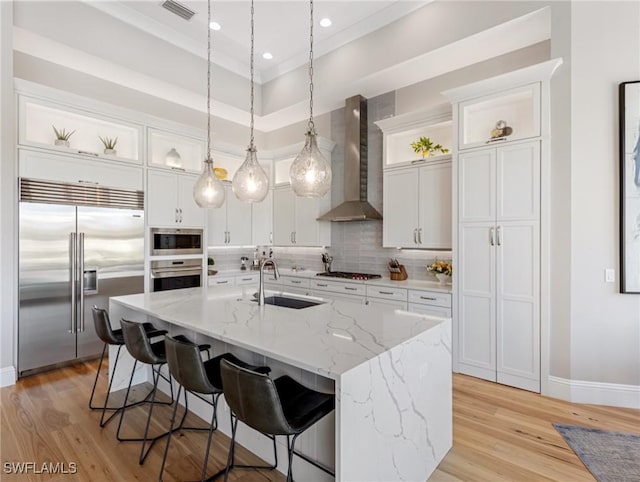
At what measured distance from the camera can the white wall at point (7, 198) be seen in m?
3.25

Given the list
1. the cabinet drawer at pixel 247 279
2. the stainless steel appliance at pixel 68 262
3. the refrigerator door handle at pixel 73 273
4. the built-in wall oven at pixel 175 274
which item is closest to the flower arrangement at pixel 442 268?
the cabinet drawer at pixel 247 279

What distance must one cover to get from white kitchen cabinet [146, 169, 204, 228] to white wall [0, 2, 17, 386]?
4.33 feet

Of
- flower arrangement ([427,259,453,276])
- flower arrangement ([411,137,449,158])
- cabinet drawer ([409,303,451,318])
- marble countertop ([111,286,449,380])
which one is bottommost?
cabinet drawer ([409,303,451,318])

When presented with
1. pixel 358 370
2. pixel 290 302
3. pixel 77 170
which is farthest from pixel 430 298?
pixel 77 170

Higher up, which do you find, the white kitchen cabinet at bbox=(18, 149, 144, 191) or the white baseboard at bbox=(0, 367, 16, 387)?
the white kitchen cabinet at bbox=(18, 149, 144, 191)

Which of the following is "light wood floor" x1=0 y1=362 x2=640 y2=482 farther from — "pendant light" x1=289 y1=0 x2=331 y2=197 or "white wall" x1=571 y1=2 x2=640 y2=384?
"pendant light" x1=289 y1=0 x2=331 y2=197

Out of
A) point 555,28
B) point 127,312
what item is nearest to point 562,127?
point 555,28

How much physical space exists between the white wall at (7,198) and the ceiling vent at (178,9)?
4.83 ft

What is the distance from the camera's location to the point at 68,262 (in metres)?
3.65

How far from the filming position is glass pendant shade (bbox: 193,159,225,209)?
298 centimetres

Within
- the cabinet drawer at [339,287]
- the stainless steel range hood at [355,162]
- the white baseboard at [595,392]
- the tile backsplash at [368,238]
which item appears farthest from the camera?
the stainless steel range hood at [355,162]

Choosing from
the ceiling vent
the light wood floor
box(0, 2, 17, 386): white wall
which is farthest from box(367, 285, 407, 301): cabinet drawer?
the ceiling vent

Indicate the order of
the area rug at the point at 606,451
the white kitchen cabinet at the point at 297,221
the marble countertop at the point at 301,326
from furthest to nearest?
the white kitchen cabinet at the point at 297,221, the area rug at the point at 606,451, the marble countertop at the point at 301,326

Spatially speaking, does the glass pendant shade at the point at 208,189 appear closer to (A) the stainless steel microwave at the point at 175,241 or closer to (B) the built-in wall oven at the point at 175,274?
(A) the stainless steel microwave at the point at 175,241
